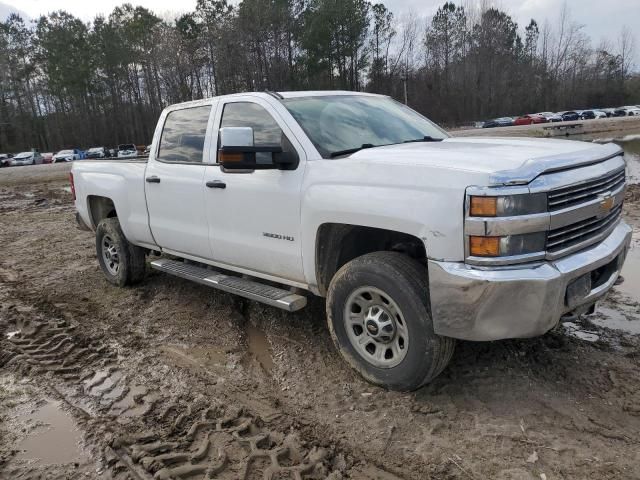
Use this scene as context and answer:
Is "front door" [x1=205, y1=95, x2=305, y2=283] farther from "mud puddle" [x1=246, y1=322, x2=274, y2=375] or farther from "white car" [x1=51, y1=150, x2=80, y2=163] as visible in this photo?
"white car" [x1=51, y1=150, x2=80, y2=163]

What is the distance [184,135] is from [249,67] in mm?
56806

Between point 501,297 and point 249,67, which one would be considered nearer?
point 501,297

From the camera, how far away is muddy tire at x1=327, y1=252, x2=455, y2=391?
3.24m

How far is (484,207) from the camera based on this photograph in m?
2.85

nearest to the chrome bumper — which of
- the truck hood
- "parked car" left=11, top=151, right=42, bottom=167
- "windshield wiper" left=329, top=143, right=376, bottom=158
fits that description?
the truck hood

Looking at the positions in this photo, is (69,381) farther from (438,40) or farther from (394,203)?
(438,40)

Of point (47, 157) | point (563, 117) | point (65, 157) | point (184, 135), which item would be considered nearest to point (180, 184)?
point (184, 135)

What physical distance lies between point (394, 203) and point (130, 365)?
2.59m

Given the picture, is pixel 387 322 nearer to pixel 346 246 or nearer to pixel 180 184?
pixel 346 246

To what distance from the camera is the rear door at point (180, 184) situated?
4793mm

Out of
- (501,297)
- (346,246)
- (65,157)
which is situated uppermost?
(346,246)

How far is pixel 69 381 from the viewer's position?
4098 mm

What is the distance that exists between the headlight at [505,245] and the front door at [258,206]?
1396mm

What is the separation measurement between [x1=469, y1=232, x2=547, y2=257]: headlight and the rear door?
102 inches
